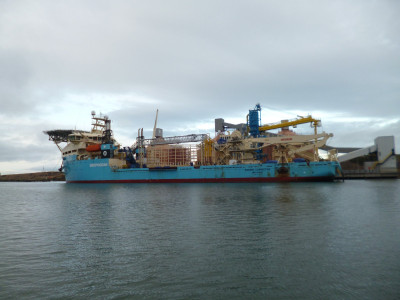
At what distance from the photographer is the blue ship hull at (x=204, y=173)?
144 feet

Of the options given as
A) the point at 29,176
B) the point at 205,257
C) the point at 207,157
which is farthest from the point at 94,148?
the point at 29,176

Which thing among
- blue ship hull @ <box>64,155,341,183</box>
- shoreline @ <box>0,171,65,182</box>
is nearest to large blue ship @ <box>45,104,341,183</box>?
blue ship hull @ <box>64,155,341,183</box>

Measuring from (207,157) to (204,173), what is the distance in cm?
698

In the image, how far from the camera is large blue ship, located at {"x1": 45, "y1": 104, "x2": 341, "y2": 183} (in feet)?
149

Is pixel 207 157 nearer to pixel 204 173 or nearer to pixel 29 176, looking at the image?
pixel 204 173

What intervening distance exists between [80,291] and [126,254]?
265 centimetres

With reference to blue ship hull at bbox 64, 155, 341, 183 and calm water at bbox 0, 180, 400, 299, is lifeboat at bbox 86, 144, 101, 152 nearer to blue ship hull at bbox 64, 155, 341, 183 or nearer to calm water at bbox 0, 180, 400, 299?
blue ship hull at bbox 64, 155, 341, 183

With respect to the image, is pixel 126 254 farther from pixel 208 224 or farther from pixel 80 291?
pixel 208 224

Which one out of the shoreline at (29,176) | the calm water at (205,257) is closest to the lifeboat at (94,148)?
the calm water at (205,257)

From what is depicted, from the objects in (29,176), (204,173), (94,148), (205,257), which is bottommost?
(205,257)

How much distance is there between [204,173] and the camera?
1953 inches

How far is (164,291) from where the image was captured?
6285 millimetres

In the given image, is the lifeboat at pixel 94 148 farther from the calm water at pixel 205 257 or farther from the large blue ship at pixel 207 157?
the calm water at pixel 205 257

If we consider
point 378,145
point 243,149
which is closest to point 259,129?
point 243,149
